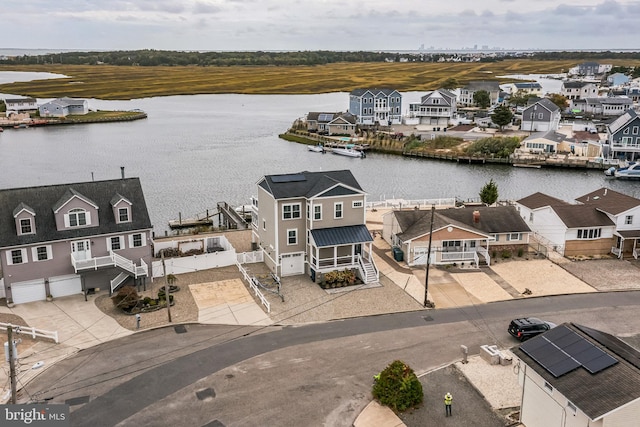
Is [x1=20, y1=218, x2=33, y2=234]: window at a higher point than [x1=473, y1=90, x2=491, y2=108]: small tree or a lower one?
lower

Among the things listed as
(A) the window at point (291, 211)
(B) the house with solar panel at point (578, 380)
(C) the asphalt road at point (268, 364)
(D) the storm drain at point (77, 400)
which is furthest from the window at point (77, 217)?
(B) the house with solar panel at point (578, 380)

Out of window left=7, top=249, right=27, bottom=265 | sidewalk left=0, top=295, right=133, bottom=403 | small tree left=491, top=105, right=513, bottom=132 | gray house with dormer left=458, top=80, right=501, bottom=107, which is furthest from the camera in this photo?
gray house with dormer left=458, top=80, right=501, bottom=107

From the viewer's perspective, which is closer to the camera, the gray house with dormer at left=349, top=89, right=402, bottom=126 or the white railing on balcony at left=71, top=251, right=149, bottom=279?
the white railing on balcony at left=71, top=251, right=149, bottom=279

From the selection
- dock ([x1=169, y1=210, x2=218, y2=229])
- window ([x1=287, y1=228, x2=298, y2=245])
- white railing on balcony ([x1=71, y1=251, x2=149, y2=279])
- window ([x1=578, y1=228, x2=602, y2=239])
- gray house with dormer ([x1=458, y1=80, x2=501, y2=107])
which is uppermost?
gray house with dormer ([x1=458, y1=80, x2=501, y2=107])

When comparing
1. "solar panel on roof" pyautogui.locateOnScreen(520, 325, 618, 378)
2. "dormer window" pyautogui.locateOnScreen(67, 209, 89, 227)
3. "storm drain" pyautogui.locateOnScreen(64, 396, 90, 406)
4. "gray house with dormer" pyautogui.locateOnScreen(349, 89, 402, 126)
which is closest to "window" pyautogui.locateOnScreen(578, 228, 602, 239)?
"solar panel on roof" pyautogui.locateOnScreen(520, 325, 618, 378)

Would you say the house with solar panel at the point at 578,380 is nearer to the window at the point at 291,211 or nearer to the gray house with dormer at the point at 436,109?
the window at the point at 291,211

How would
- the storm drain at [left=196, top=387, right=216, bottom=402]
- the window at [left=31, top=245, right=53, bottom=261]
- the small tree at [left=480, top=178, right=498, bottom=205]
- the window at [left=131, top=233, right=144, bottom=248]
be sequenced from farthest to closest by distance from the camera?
the small tree at [left=480, top=178, right=498, bottom=205], the window at [left=131, top=233, right=144, bottom=248], the window at [left=31, top=245, right=53, bottom=261], the storm drain at [left=196, top=387, right=216, bottom=402]

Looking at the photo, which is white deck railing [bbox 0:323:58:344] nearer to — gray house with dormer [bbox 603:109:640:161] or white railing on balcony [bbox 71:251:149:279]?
white railing on balcony [bbox 71:251:149:279]
